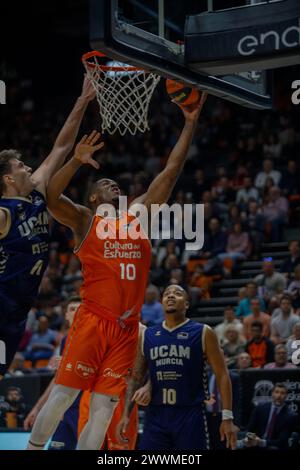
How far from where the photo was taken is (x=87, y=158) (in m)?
6.39

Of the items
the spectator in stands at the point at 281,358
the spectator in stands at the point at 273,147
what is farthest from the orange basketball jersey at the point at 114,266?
the spectator in stands at the point at 273,147

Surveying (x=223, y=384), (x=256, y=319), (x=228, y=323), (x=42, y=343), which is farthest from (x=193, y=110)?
(x=42, y=343)

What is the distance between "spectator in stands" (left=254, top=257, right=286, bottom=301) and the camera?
13477mm

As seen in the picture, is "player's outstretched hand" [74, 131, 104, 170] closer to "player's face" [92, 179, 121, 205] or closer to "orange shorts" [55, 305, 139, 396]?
"player's face" [92, 179, 121, 205]

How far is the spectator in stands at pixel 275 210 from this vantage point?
1560 cm

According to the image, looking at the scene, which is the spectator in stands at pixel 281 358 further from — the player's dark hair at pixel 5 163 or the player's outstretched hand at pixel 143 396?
the player's dark hair at pixel 5 163

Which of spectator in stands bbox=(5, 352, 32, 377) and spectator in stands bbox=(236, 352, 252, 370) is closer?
spectator in stands bbox=(236, 352, 252, 370)

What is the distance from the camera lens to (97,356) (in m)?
Result: 6.44

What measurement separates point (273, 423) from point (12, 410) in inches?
143

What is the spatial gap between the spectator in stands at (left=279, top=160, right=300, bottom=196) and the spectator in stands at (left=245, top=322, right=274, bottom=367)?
5083 millimetres

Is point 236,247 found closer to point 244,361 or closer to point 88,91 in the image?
point 244,361

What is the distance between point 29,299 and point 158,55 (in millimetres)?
1916

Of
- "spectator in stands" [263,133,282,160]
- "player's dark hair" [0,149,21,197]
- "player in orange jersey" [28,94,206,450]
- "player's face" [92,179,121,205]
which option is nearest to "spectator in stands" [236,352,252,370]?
"player in orange jersey" [28,94,206,450]

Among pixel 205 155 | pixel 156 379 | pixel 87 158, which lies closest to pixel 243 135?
pixel 205 155
